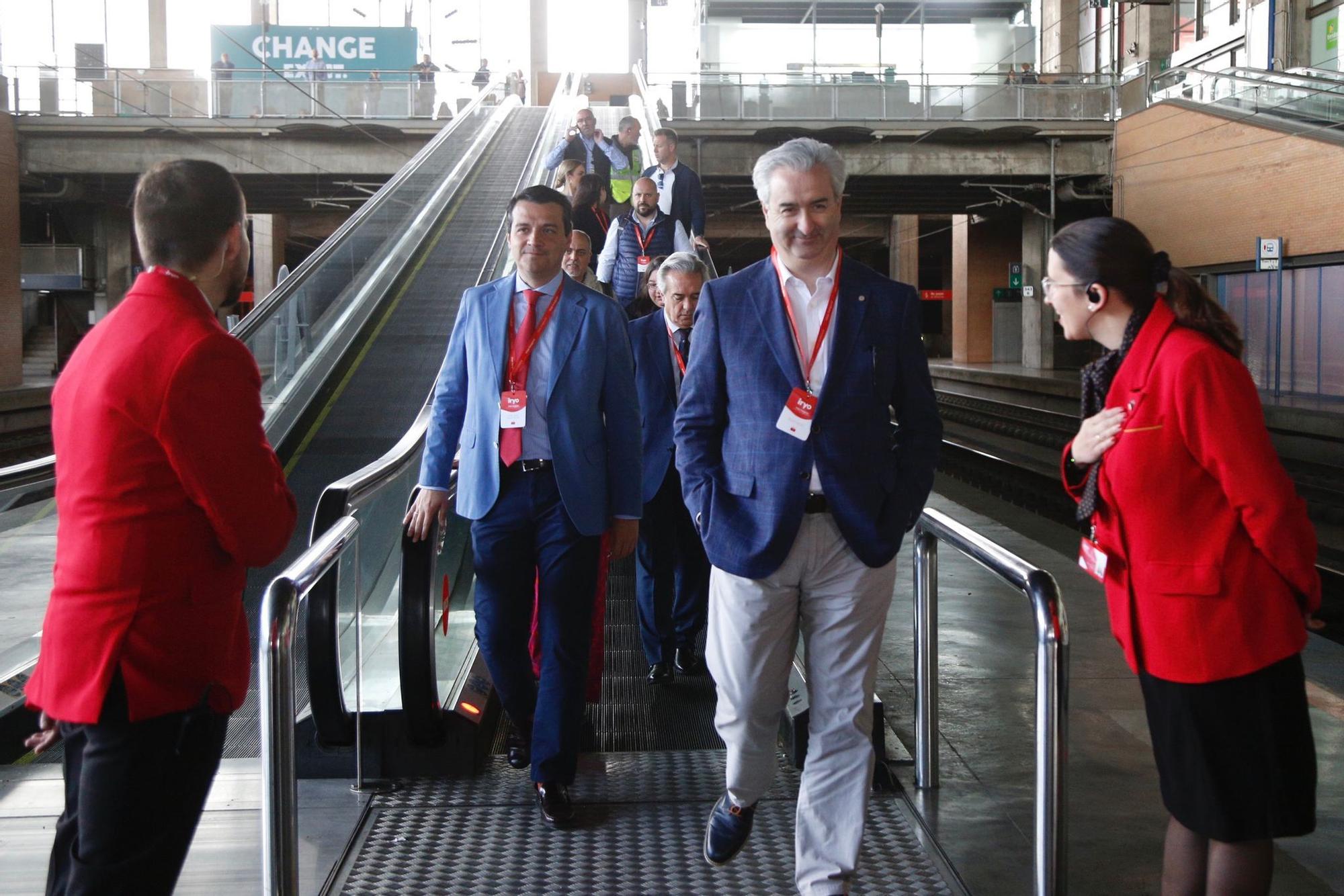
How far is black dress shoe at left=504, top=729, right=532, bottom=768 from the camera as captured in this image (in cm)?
406

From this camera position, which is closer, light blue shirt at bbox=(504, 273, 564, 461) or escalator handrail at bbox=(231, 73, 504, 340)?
light blue shirt at bbox=(504, 273, 564, 461)

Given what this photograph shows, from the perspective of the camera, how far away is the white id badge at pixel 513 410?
3604 millimetres

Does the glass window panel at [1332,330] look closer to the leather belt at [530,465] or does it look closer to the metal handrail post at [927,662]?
the metal handrail post at [927,662]

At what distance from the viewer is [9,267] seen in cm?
2575

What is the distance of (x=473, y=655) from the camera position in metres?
4.97

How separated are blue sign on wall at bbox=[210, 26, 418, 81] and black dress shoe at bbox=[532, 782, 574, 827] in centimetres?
3432

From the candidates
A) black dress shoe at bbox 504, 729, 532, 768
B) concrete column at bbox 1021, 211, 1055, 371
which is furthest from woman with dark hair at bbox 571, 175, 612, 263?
concrete column at bbox 1021, 211, 1055, 371

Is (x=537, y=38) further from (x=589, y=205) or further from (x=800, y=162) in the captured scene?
(x=800, y=162)

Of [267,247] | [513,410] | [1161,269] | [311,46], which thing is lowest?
[513,410]

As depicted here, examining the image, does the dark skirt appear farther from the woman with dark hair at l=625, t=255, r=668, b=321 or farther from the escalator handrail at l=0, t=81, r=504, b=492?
the woman with dark hair at l=625, t=255, r=668, b=321

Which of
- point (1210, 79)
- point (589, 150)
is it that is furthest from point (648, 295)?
point (1210, 79)

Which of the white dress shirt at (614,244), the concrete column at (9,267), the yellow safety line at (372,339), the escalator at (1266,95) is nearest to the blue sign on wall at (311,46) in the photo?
the concrete column at (9,267)

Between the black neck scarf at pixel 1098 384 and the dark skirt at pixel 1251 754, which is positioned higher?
the black neck scarf at pixel 1098 384

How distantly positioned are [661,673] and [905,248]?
38698 millimetres
